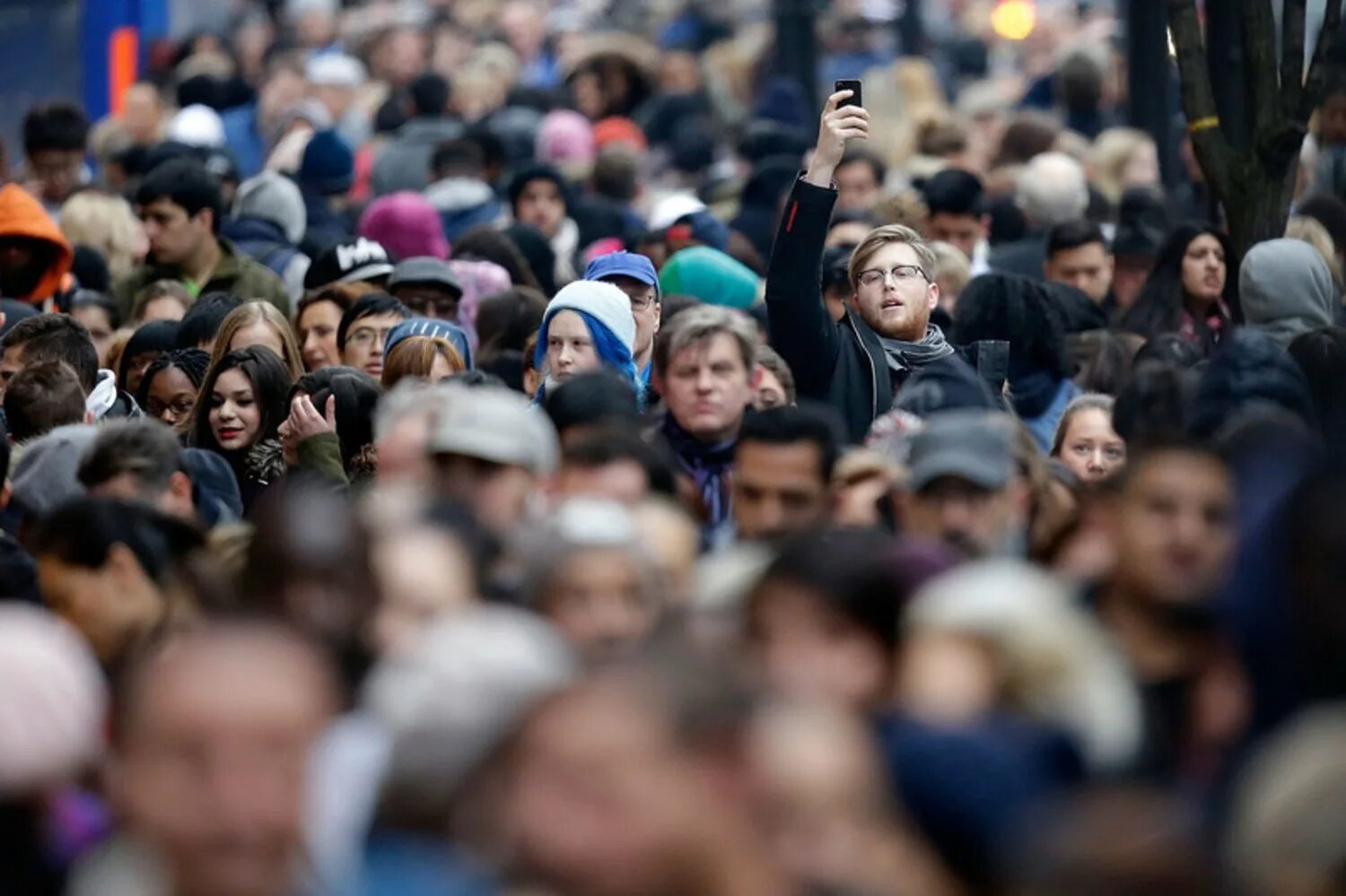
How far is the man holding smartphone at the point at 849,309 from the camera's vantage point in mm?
8367

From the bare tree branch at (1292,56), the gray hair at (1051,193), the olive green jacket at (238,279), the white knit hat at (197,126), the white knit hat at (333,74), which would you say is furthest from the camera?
the white knit hat at (333,74)

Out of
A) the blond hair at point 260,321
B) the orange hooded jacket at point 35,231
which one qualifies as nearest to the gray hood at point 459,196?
the orange hooded jacket at point 35,231

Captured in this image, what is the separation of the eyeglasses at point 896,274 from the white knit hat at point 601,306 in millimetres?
744

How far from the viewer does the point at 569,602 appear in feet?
→ 18.1

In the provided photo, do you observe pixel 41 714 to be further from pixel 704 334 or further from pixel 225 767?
pixel 704 334

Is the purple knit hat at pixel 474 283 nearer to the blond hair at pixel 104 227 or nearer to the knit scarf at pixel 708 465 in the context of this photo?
the blond hair at pixel 104 227

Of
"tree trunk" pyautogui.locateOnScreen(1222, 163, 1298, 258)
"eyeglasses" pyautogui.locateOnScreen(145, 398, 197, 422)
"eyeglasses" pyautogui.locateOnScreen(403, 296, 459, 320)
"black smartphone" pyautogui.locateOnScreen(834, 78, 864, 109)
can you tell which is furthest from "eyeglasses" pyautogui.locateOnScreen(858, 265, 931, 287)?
"eyeglasses" pyautogui.locateOnScreen(403, 296, 459, 320)

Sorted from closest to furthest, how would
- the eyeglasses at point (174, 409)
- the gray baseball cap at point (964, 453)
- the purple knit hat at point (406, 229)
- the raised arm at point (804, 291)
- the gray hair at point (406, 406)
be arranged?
the gray baseball cap at point (964, 453) → the gray hair at point (406, 406) → the raised arm at point (804, 291) → the eyeglasses at point (174, 409) → the purple knit hat at point (406, 229)

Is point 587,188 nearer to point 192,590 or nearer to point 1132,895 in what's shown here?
point 192,590

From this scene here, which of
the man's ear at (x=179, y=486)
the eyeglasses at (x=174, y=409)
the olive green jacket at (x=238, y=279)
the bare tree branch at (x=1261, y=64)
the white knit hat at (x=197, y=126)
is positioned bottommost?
the eyeglasses at (x=174, y=409)

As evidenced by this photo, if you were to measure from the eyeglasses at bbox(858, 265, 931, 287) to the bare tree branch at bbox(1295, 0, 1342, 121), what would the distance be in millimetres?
2417

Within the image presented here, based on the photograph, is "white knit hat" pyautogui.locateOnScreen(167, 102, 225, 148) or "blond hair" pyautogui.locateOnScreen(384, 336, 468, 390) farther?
"white knit hat" pyautogui.locateOnScreen(167, 102, 225, 148)

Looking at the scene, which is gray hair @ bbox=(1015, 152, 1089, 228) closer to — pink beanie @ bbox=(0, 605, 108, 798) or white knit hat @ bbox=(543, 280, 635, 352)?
white knit hat @ bbox=(543, 280, 635, 352)

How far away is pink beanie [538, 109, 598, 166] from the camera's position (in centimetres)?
1658
